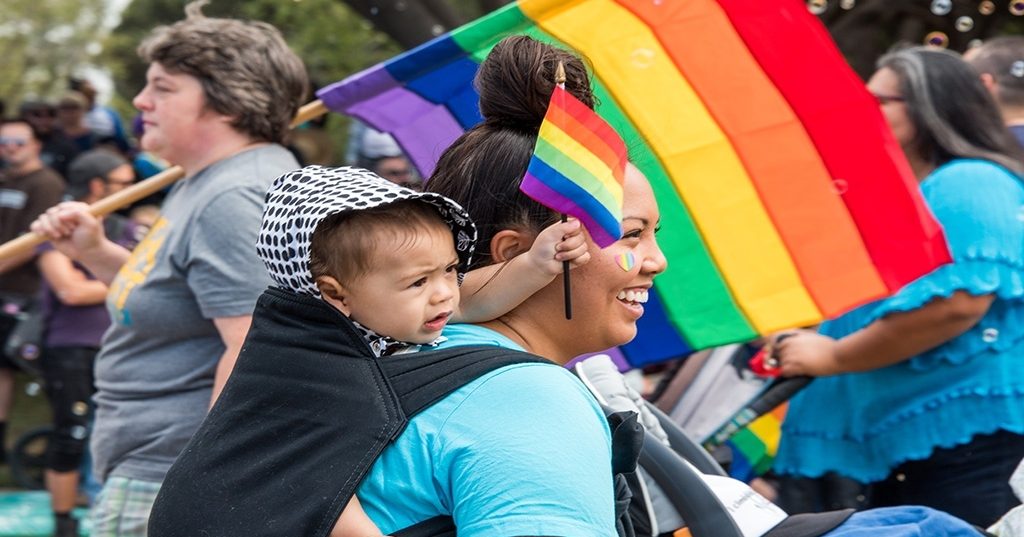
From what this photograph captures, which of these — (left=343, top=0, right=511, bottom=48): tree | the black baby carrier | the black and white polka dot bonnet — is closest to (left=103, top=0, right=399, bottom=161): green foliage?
(left=343, top=0, right=511, bottom=48): tree

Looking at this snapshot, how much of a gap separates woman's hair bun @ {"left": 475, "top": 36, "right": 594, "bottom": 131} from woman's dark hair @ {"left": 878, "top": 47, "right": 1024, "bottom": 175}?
6.31 ft

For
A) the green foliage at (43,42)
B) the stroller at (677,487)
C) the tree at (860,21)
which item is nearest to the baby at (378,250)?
the stroller at (677,487)

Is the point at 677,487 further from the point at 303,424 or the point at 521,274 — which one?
the point at 303,424

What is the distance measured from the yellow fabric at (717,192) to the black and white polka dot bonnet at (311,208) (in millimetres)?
1515

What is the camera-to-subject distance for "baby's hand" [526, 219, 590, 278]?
1895 mm

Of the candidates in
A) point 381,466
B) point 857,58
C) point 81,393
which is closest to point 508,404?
point 381,466

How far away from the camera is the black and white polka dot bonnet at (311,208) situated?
70.6 inches

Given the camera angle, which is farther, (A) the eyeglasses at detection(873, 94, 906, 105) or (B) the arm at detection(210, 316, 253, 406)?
(A) the eyeglasses at detection(873, 94, 906, 105)

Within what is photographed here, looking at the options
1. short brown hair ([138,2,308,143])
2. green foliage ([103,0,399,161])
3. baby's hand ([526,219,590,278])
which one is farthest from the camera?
green foliage ([103,0,399,161])

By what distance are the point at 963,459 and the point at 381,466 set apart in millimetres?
2189

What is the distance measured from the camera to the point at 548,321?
2031 mm

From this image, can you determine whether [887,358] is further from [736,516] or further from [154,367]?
[154,367]

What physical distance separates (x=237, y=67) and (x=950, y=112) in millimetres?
1910

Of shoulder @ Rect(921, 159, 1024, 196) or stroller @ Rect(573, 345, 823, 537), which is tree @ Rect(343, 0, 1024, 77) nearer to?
shoulder @ Rect(921, 159, 1024, 196)
